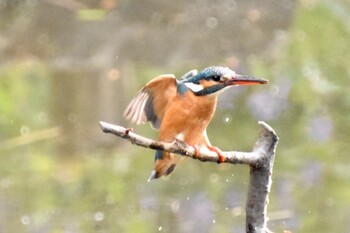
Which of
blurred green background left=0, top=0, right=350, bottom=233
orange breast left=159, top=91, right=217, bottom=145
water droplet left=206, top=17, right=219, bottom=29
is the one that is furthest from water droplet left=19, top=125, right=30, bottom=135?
orange breast left=159, top=91, right=217, bottom=145

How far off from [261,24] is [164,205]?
2.13m

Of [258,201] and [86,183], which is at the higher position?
[258,201]

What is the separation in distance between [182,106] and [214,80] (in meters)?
0.20

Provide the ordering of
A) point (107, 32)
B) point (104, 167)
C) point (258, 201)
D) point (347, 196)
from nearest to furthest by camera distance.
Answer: point (258, 201) → point (347, 196) → point (104, 167) → point (107, 32)

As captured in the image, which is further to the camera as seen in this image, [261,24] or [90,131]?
[261,24]

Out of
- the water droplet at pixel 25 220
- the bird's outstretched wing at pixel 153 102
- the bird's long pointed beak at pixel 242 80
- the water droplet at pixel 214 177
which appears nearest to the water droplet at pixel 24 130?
the water droplet at pixel 25 220

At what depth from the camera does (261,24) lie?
591cm

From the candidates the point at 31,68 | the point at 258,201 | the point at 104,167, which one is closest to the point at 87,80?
the point at 31,68

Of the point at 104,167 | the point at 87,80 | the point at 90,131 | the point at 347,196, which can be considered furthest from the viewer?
the point at 87,80

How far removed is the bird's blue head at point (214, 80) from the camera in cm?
241

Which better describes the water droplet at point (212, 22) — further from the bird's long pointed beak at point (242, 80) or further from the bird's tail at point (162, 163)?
the bird's long pointed beak at point (242, 80)

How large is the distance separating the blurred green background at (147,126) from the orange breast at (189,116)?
1.24m

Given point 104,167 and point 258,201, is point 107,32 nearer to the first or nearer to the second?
point 104,167

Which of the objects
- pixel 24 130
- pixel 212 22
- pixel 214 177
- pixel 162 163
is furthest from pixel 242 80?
pixel 212 22
